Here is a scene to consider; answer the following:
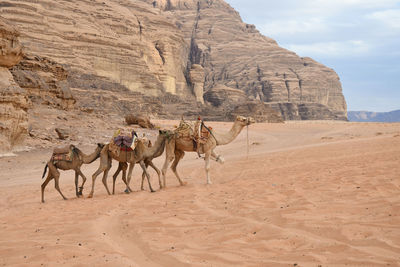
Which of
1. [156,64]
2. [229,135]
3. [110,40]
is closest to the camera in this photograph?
[229,135]

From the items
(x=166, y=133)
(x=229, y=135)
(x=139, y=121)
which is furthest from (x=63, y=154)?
(x=139, y=121)

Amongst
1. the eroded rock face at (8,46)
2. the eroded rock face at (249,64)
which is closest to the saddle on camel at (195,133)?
the eroded rock face at (8,46)

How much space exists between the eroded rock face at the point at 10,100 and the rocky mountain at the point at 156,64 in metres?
0.10

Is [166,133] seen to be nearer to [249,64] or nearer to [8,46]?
[8,46]

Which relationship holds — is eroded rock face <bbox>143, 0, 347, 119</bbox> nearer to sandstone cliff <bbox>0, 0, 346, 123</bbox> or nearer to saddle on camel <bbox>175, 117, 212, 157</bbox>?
sandstone cliff <bbox>0, 0, 346, 123</bbox>

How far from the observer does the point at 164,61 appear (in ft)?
406

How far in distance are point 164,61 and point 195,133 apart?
116868mm

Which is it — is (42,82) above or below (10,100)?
above

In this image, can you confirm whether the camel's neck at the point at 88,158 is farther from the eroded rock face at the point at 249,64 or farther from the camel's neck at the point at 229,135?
the eroded rock face at the point at 249,64

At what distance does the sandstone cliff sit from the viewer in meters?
85.2

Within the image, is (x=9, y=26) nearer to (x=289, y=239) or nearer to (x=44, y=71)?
(x=44, y=71)

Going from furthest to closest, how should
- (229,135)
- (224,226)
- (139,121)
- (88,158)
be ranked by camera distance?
(139,121)
(229,135)
(88,158)
(224,226)

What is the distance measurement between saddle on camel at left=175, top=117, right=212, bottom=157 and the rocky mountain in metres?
12.0

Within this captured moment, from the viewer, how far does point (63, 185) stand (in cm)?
1235
